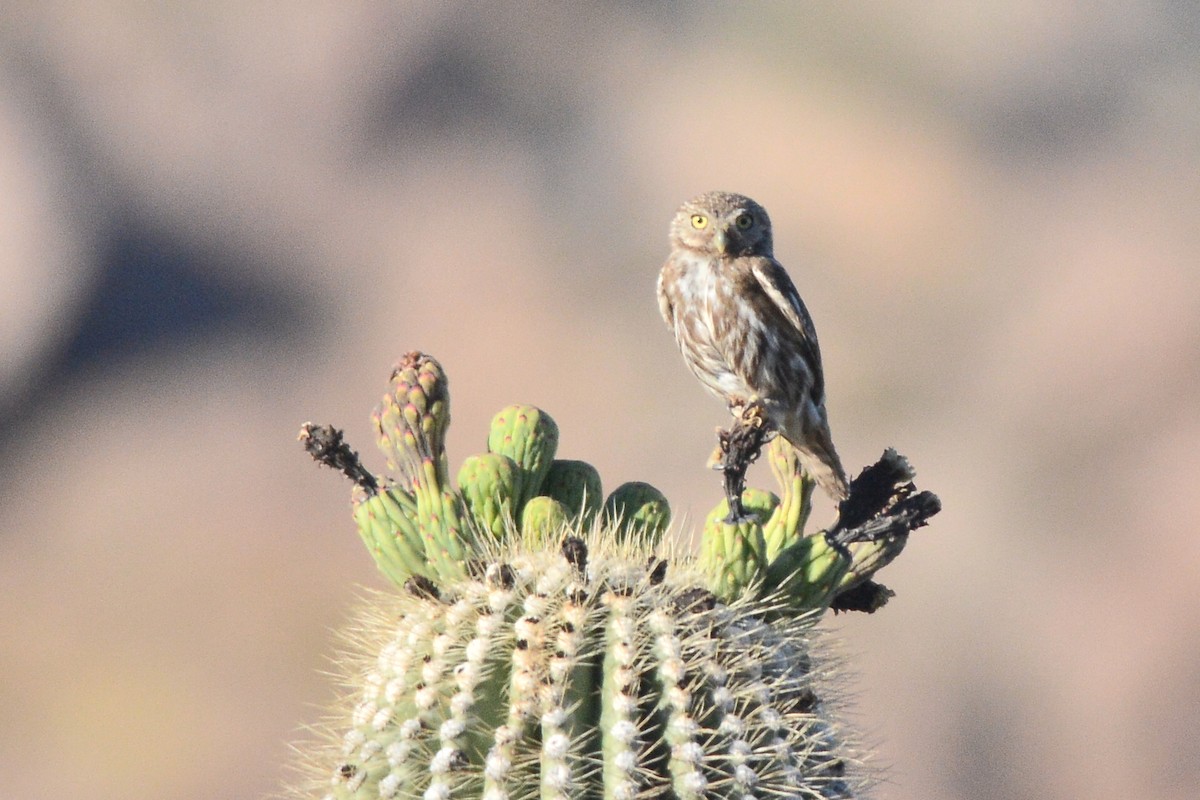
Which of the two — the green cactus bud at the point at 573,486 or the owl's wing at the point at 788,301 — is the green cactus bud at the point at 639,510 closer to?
the green cactus bud at the point at 573,486

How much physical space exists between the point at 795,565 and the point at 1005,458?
579 inches

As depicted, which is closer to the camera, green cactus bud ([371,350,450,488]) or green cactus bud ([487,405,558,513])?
green cactus bud ([371,350,450,488])

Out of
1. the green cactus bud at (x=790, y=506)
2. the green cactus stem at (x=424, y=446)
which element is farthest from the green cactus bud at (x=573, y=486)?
the green cactus bud at (x=790, y=506)

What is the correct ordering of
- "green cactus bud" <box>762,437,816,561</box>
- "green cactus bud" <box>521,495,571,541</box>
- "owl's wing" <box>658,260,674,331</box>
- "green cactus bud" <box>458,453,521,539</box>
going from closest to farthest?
"green cactus bud" <box>521,495,571,541</box>
"green cactus bud" <box>458,453,521,539</box>
"green cactus bud" <box>762,437,816,561</box>
"owl's wing" <box>658,260,674,331</box>

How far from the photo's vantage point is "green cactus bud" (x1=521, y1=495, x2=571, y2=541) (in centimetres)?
337

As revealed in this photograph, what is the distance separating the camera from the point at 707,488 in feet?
55.3

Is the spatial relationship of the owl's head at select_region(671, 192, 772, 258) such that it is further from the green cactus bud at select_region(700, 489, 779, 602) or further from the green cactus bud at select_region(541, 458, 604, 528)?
the green cactus bud at select_region(700, 489, 779, 602)

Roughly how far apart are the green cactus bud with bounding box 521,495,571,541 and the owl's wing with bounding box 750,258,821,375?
7.59ft

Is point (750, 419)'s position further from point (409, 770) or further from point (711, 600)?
point (409, 770)

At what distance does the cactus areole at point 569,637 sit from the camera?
9.50 feet

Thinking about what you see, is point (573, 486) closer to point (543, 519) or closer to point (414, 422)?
point (543, 519)

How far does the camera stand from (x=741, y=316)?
5.59 meters

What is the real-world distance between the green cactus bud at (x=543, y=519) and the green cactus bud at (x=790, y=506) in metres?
0.58

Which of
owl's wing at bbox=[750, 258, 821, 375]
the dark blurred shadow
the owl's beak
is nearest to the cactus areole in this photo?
owl's wing at bbox=[750, 258, 821, 375]
